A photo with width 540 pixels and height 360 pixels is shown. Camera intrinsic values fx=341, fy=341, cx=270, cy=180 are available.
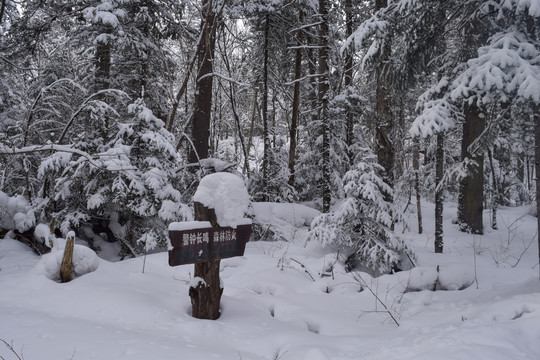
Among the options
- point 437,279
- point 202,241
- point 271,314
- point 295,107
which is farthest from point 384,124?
point 202,241

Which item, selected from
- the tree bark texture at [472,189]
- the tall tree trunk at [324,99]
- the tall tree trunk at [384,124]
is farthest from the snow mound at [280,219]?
the tree bark texture at [472,189]

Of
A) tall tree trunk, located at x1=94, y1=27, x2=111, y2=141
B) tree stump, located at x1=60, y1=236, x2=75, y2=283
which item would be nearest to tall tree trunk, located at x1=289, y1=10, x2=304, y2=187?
tall tree trunk, located at x1=94, y1=27, x2=111, y2=141

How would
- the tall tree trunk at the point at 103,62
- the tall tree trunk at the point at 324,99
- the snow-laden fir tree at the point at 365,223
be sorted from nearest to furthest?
the snow-laden fir tree at the point at 365,223
the tall tree trunk at the point at 103,62
the tall tree trunk at the point at 324,99

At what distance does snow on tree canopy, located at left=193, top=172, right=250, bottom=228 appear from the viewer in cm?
437

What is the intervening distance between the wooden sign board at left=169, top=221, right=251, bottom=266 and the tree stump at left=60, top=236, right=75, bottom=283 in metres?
1.80

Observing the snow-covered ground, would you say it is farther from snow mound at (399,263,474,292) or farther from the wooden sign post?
the wooden sign post

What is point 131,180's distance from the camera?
7.48 meters

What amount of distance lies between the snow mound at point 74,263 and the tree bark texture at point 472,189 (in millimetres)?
11227

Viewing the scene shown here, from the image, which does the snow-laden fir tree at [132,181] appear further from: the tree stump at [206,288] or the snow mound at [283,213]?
the tree stump at [206,288]

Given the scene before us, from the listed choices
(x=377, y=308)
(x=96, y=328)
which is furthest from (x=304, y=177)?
(x=96, y=328)

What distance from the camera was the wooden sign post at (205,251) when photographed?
4090 millimetres

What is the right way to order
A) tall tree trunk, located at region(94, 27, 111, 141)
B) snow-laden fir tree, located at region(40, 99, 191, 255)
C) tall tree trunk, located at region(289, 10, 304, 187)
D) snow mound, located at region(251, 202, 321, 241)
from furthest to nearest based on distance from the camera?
tall tree trunk, located at region(289, 10, 304, 187)
tall tree trunk, located at region(94, 27, 111, 141)
snow mound, located at region(251, 202, 321, 241)
snow-laden fir tree, located at region(40, 99, 191, 255)

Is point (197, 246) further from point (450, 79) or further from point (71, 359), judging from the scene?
point (450, 79)

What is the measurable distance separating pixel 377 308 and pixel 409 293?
989mm
